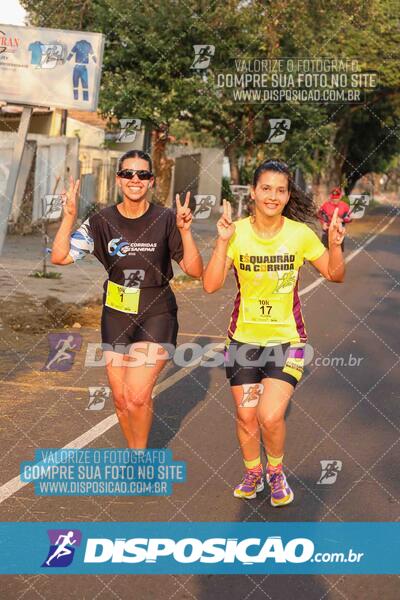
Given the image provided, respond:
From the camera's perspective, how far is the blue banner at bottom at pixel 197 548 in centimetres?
564

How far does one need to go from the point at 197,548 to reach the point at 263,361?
1.34 meters

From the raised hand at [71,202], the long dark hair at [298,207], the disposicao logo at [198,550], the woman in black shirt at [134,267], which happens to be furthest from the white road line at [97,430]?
the long dark hair at [298,207]

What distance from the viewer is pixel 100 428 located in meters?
8.64

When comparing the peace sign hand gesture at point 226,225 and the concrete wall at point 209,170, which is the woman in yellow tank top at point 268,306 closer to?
the peace sign hand gesture at point 226,225

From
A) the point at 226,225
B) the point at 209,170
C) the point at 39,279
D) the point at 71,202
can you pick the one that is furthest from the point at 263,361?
the point at 209,170

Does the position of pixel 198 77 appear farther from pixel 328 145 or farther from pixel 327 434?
pixel 327 434

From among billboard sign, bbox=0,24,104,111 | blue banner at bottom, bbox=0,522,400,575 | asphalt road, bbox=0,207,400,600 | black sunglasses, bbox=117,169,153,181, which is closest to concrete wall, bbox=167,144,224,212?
billboard sign, bbox=0,24,104,111

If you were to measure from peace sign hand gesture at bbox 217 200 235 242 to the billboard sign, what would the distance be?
17.3 meters

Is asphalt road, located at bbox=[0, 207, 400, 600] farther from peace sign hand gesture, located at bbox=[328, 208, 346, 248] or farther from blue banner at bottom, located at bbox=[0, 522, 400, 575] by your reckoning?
peace sign hand gesture, located at bbox=[328, 208, 346, 248]

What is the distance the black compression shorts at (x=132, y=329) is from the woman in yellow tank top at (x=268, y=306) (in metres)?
0.57

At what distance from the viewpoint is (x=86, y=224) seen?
724cm

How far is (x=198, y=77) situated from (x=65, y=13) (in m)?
4.59

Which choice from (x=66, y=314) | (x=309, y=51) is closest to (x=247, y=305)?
(x=66, y=314)

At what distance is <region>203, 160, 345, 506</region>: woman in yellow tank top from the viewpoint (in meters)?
6.59
